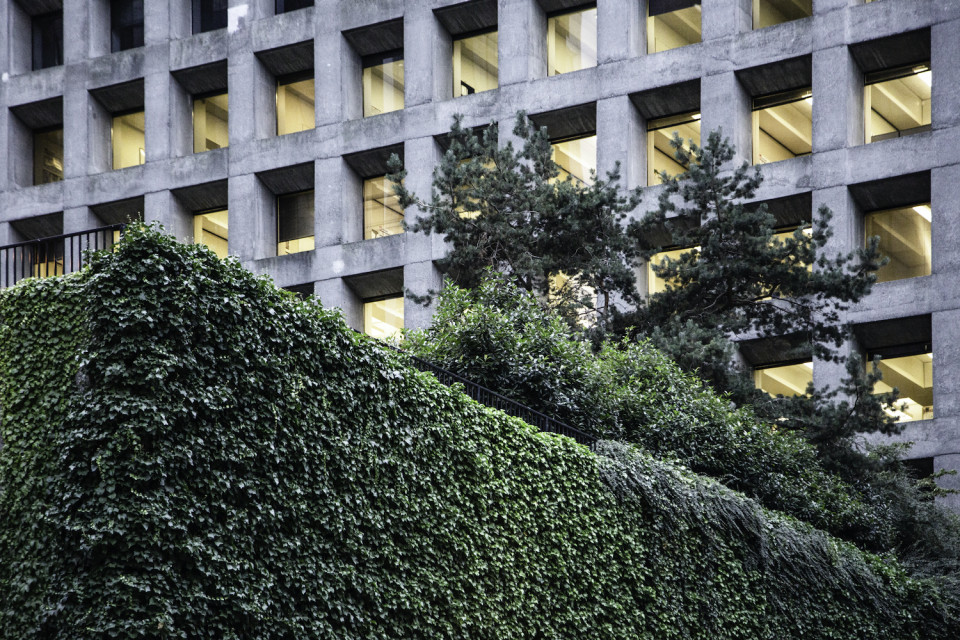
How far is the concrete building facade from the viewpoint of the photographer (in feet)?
120

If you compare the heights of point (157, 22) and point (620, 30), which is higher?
point (157, 22)

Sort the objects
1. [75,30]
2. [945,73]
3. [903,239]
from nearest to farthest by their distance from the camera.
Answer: [945,73]
[903,239]
[75,30]

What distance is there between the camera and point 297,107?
4431cm

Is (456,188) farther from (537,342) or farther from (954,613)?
(954,613)

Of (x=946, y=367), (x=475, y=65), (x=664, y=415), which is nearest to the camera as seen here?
(x=664, y=415)

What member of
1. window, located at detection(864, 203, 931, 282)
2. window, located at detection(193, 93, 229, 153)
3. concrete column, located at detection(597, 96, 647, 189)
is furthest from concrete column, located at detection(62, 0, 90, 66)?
window, located at detection(864, 203, 931, 282)

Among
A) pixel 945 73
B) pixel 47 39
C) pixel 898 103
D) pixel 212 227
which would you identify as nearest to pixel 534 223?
pixel 898 103

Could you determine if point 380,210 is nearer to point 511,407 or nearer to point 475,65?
point 475,65

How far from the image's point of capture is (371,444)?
46.8 feet

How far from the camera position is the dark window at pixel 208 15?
4503 cm

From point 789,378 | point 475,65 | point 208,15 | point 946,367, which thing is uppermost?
point 208,15

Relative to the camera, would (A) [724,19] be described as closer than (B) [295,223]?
Yes

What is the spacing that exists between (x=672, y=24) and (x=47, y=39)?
914 inches

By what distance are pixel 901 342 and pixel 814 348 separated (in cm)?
770
